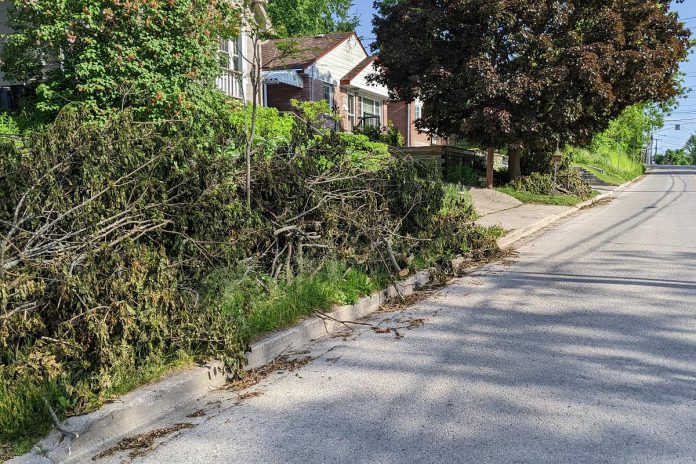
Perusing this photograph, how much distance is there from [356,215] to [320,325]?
177cm

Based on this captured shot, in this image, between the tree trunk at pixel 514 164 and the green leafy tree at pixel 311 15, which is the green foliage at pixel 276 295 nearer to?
the tree trunk at pixel 514 164

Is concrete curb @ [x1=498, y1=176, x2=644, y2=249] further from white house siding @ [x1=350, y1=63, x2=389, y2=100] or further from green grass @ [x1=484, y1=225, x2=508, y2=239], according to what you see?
white house siding @ [x1=350, y1=63, x2=389, y2=100]

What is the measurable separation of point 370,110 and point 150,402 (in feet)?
88.5

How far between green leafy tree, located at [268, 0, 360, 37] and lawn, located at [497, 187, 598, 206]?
1575cm

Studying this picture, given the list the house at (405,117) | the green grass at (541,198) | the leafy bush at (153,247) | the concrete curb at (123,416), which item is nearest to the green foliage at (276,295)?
the leafy bush at (153,247)

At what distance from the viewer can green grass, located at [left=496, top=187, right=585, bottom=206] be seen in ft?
58.8

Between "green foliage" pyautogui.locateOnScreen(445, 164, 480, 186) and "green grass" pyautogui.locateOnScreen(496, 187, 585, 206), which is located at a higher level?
"green foliage" pyautogui.locateOnScreen(445, 164, 480, 186)

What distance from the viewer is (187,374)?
13.0 ft

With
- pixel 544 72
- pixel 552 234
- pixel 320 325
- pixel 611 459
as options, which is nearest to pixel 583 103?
pixel 544 72

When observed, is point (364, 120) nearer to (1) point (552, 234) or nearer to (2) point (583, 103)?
(2) point (583, 103)

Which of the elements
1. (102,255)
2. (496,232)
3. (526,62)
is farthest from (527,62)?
(102,255)

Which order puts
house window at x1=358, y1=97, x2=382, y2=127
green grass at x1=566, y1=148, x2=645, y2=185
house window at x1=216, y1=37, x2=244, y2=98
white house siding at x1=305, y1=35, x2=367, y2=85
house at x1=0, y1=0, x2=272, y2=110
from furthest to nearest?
green grass at x1=566, y1=148, x2=645, y2=185, house window at x1=358, y1=97, x2=382, y2=127, white house siding at x1=305, y1=35, x2=367, y2=85, house window at x1=216, y1=37, x2=244, y2=98, house at x1=0, y1=0, x2=272, y2=110

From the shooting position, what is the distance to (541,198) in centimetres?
1820

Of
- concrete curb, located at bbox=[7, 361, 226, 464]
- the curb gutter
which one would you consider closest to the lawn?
the curb gutter
